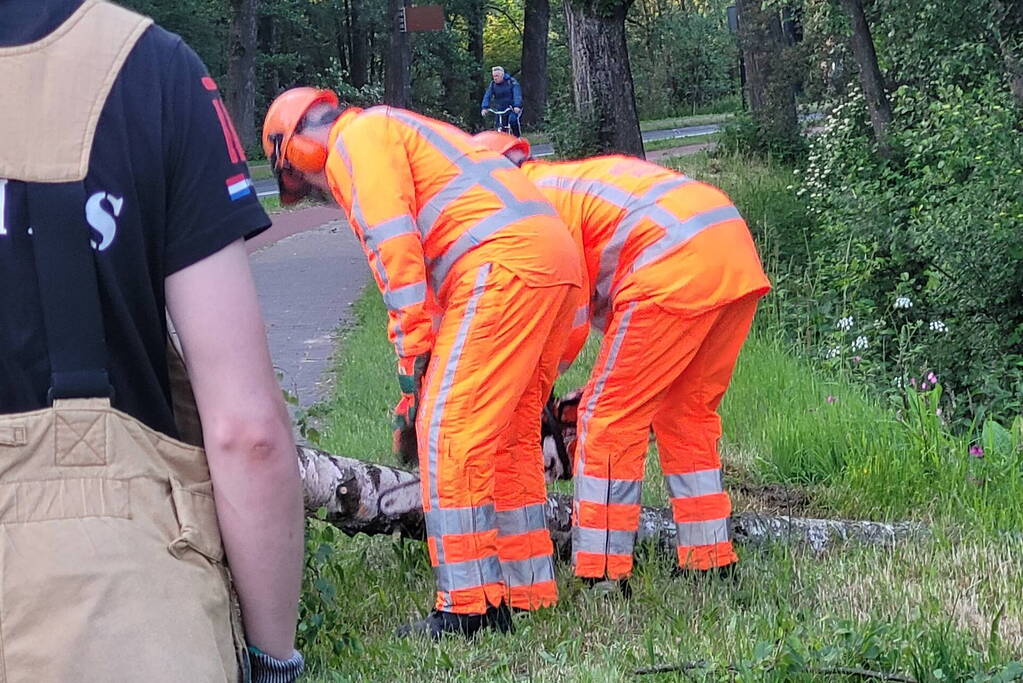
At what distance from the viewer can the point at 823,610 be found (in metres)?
4.15

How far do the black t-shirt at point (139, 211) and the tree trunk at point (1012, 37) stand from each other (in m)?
10.5

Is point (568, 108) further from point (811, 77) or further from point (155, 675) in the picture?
point (155, 675)

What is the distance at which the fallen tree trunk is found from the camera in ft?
14.9

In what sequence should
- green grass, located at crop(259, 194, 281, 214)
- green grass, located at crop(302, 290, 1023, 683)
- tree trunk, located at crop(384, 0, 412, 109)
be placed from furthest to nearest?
tree trunk, located at crop(384, 0, 412, 109)
green grass, located at crop(259, 194, 281, 214)
green grass, located at crop(302, 290, 1023, 683)

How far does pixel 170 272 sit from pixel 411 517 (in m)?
3.31

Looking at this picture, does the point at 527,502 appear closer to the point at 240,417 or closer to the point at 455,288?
the point at 455,288

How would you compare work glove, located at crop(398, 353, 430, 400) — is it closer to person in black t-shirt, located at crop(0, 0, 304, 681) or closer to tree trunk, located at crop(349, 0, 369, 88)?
person in black t-shirt, located at crop(0, 0, 304, 681)

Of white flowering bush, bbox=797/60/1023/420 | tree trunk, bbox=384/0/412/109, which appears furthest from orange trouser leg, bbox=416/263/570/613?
tree trunk, bbox=384/0/412/109

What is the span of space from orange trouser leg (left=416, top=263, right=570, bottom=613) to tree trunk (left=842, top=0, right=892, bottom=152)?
10.7 m

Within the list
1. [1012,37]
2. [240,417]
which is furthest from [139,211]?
[1012,37]

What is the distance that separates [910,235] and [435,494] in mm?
7616

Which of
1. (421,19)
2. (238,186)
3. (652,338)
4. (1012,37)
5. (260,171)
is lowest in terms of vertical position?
(260,171)

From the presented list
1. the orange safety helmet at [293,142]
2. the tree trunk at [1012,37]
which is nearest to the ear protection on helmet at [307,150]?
the orange safety helmet at [293,142]

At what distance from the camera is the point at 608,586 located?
4383 millimetres
